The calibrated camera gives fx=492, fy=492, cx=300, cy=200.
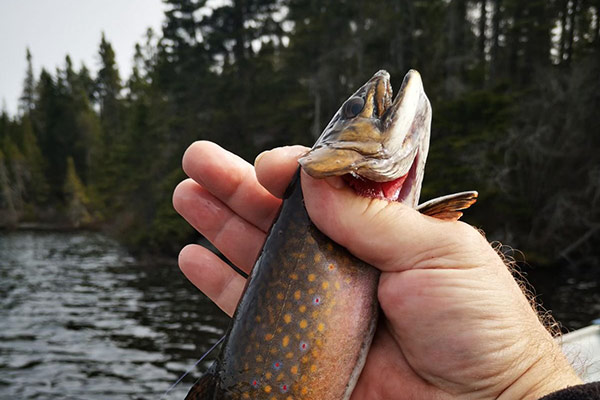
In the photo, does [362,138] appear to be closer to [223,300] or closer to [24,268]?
[223,300]

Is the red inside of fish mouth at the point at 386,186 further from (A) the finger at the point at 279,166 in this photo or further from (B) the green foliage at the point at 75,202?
(B) the green foliage at the point at 75,202

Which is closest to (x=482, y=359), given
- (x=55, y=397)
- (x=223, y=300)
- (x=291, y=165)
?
(x=291, y=165)

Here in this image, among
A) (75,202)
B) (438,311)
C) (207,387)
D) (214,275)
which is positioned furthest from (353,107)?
(75,202)

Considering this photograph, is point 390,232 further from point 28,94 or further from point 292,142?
point 28,94

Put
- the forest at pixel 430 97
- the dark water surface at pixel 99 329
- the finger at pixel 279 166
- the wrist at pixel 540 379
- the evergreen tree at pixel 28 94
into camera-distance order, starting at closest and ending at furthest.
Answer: the wrist at pixel 540 379 < the finger at pixel 279 166 < the dark water surface at pixel 99 329 < the forest at pixel 430 97 < the evergreen tree at pixel 28 94

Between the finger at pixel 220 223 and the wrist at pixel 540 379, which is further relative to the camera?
the finger at pixel 220 223

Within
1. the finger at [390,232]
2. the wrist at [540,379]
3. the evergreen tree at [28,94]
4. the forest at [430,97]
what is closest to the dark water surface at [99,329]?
the forest at [430,97]
